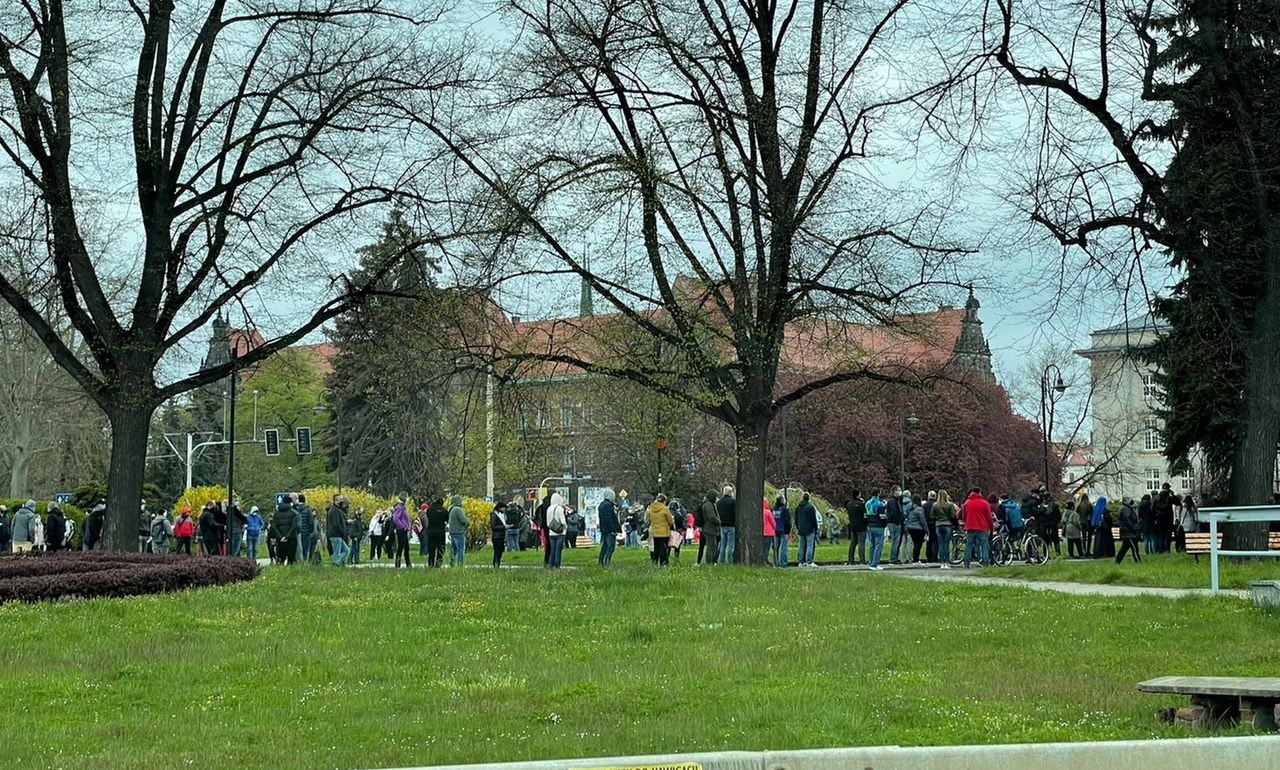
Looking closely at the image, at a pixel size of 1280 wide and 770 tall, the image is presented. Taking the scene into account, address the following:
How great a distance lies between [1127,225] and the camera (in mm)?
24797

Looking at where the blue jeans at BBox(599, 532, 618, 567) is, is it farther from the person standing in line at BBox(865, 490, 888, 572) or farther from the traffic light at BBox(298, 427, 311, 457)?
the traffic light at BBox(298, 427, 311, 457)

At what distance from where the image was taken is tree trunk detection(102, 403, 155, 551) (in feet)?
89.6

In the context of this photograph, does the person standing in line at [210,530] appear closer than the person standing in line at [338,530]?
No

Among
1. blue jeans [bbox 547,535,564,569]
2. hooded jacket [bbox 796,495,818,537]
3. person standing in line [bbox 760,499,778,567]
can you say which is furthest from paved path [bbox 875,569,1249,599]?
blue jeans [bbox 547,535,564,569]

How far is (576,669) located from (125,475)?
17.7 m

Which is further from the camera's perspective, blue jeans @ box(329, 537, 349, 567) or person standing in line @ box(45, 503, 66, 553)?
person standing in line @ box(45, 503, 66, 553)

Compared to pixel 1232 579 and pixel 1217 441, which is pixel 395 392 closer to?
pixel 1232 579

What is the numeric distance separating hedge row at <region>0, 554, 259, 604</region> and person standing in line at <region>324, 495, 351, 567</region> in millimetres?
11436

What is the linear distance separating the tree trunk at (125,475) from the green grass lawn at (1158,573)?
51.3 ft

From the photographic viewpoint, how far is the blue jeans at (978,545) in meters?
32.3

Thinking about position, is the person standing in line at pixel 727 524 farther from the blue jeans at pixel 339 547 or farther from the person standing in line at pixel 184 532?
the person standing in line at pixel 184 532

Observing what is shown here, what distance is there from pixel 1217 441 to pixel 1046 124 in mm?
16745

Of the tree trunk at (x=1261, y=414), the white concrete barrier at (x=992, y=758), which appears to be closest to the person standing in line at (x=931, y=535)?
the tree trunk at (x=1261, y=414)

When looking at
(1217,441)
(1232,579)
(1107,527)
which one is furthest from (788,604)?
(1217,441)
